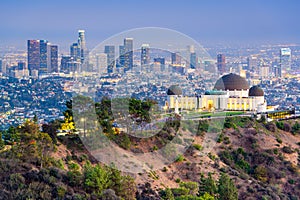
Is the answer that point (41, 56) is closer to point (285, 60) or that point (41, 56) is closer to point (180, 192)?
point (285, 60)

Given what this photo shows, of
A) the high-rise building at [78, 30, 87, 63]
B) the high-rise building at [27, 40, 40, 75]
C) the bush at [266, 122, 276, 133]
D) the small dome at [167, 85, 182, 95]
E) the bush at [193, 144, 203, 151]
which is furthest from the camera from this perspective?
the high-rise building at [27, 40, 40, 75]

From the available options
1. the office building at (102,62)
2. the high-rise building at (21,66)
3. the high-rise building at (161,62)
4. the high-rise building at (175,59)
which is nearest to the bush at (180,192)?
the high-rise building at (161,62)

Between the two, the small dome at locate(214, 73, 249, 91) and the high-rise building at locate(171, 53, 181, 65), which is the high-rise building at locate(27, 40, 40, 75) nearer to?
the small dome at locate(214, 73, 249, 91)

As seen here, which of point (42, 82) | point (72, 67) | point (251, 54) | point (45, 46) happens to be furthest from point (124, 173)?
point (251, 54)

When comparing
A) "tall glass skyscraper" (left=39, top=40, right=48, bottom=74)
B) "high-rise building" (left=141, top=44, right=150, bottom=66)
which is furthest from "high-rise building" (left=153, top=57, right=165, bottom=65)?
"tall glass skyscraper" (left=39, top=40, right=48, bottom=74)

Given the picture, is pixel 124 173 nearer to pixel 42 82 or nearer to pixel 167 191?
pixel 167 191

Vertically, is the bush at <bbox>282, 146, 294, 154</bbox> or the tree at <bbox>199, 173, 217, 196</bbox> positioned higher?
the bush at <bbox>282, 146, 294, 154</bbox>

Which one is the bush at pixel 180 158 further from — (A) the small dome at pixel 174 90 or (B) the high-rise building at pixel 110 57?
(A) the small dome at pixel 174 90

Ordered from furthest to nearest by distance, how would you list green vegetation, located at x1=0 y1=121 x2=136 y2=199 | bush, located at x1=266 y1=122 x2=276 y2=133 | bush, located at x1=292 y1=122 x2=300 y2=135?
bush, located at x1=292 y1=122 x2=300 y2=135
bush, located at x1=266 y1=122 x2=276 y2=133
green vegetation, located at x1=0 y1=121 x2=136 y2=199

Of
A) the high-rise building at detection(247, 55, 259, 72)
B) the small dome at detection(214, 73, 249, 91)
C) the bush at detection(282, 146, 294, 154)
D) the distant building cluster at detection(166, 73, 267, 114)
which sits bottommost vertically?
the bush at detection(282, 146, 294, 154)
